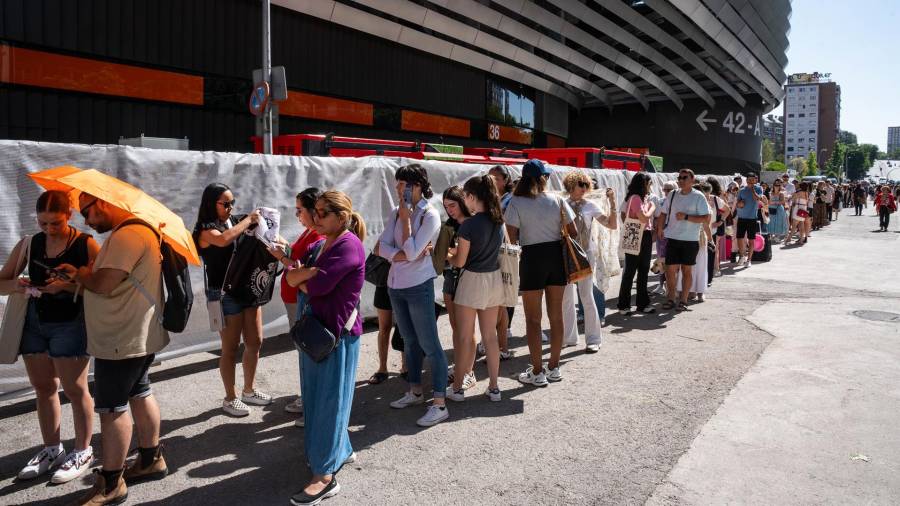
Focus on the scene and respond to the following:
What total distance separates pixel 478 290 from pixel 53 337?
8.93 feet

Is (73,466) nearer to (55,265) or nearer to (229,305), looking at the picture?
(55,265)

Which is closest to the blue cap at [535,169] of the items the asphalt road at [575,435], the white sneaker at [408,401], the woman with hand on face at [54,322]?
the asphalt road at [575,435]

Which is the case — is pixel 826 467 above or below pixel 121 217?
below

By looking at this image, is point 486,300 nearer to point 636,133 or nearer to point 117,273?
point 117,273

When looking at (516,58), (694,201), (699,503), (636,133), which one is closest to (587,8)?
(516,58)

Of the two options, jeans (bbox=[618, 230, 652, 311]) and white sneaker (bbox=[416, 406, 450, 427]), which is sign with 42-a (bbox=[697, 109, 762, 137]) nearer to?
jeans (bbox=[618, 230, 652, 311])

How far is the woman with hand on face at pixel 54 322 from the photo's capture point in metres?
3.52

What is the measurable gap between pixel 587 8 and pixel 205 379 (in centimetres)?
2409

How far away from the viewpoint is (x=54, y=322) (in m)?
3.60

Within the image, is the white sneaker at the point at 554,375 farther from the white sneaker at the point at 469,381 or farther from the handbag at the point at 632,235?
the handbag at the point at 632,235

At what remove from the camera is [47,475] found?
12.5ft

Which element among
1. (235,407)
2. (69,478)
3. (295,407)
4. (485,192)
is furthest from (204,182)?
(69,478)

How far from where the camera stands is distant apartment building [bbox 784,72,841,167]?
16475cm

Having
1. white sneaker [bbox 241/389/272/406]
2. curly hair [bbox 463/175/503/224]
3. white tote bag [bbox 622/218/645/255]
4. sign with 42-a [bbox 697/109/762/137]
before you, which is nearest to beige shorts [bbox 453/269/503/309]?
curly hair [bbox 463/175/503/224]
